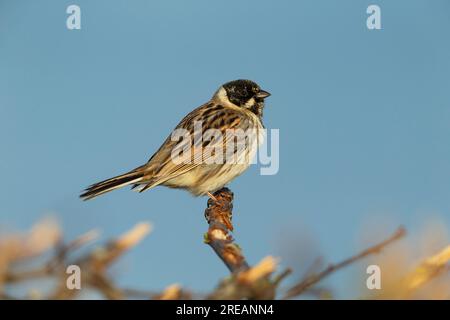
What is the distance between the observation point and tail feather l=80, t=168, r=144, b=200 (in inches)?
178

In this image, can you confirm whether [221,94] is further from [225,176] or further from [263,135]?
[225,176]

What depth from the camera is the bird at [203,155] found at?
5.24m

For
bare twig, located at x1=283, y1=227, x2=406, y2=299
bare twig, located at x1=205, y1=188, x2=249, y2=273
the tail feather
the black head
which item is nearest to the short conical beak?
the black head

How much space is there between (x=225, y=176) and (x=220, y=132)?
0.61 m

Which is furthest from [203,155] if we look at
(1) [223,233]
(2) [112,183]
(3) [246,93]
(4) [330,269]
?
(4) [330,269]

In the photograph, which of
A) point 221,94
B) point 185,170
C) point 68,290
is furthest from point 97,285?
point 221,94

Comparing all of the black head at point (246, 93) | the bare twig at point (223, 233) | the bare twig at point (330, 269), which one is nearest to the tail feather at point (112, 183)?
the bare twig at point (223, 233)

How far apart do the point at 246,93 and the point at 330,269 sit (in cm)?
549

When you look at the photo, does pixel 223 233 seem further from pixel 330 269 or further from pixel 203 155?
pixel 203 155

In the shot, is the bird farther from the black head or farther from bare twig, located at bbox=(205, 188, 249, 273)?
bare twig, located at bbox=(205, 188, 249, 273)

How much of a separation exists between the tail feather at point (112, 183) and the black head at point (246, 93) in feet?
6.42

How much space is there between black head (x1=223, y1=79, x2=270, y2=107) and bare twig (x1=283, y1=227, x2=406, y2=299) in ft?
17.4
